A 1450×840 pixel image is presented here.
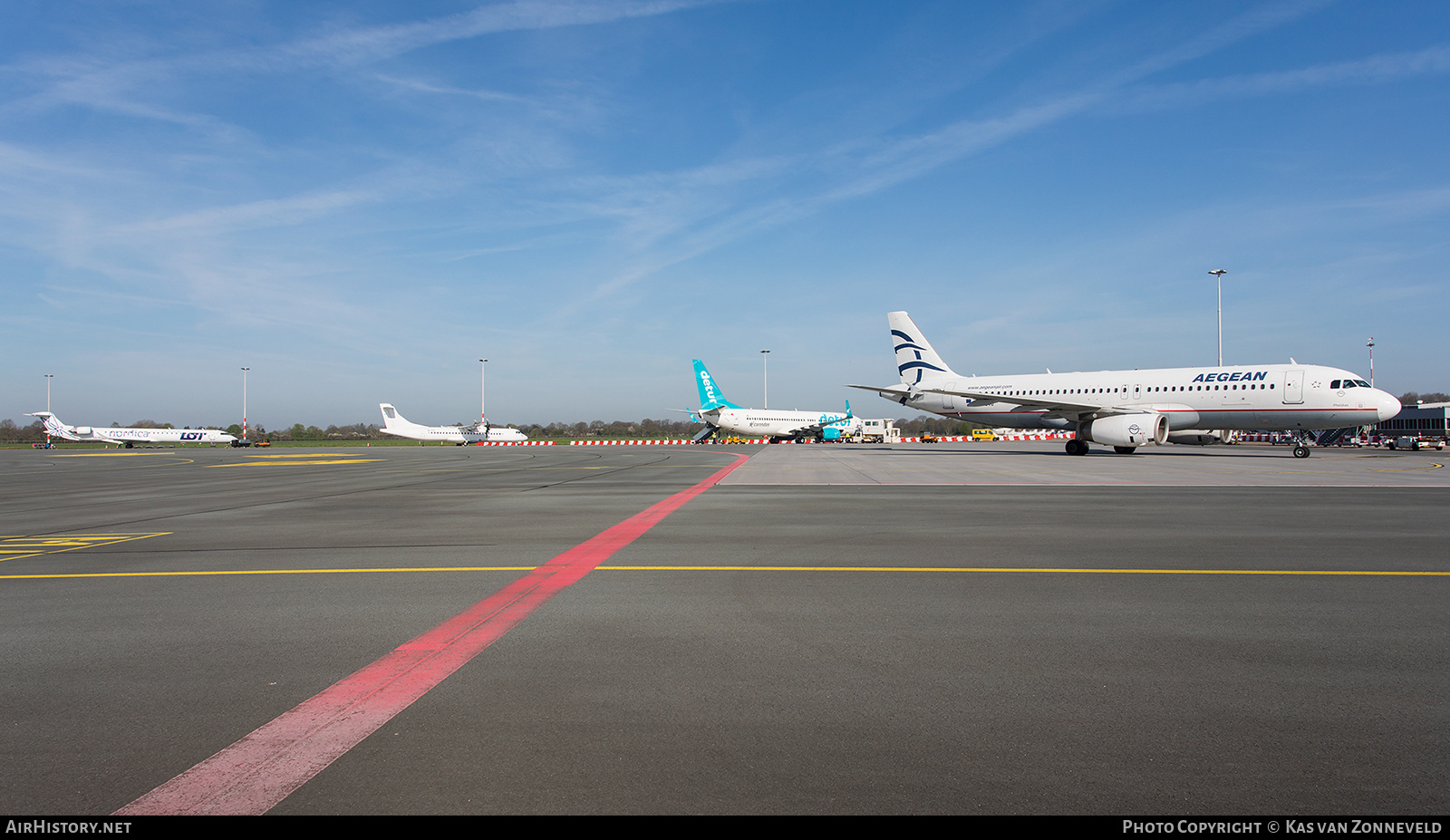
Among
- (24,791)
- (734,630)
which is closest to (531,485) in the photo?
(734,630)

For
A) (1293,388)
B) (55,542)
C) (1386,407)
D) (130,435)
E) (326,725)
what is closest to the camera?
(326,725)

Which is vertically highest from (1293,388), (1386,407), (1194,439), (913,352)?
(913,352)

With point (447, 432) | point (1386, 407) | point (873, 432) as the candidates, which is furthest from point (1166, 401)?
point (447, 432)

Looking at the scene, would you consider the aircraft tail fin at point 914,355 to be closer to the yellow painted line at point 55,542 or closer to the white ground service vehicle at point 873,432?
the white ground service vehicle at point 873,432

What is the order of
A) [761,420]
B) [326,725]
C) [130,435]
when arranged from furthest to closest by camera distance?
[130,435]
[761,420]
[326,725]

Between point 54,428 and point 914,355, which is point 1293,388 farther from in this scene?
point 54,428

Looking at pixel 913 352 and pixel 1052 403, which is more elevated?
pixel 913 352

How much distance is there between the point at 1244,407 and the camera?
28.3 m

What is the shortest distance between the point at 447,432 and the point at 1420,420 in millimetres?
91711

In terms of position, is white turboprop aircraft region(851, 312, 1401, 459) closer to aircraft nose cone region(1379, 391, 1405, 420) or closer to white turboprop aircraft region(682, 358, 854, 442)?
aircraft nose cone region(1379, 391, 1405, 420)

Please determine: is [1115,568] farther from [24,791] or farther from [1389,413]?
[1389,413]

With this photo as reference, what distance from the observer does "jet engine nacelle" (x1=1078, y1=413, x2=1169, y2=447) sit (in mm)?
29172

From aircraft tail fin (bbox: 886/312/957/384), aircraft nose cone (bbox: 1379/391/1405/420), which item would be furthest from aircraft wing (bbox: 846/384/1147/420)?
aircraft nose cone (bbox: 1379/391/1405/420)

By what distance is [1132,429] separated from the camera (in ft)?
96.2
